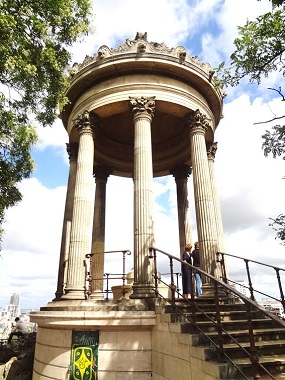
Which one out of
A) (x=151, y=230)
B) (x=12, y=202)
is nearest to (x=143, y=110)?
(x=151, y=230)

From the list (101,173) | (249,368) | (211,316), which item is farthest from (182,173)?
(249,368)

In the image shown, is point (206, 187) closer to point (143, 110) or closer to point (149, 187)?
point (149, 187)

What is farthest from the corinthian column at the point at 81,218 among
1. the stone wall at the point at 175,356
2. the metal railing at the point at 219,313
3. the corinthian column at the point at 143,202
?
the stone wall at the point at 175,356

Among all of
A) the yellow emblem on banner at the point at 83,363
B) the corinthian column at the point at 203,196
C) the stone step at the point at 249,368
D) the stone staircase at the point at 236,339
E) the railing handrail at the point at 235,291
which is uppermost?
the corinthian column at the point at 203,196

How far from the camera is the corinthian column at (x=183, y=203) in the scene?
1538cm

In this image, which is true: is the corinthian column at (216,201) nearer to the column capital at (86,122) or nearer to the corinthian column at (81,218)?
the corinthian column at (81,218)

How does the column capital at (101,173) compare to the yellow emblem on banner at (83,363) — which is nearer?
the yellow emblem on banner at (83,363)

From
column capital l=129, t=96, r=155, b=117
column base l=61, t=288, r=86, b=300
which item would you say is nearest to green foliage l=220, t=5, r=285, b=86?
column capital l=129, t=96, r=155, b=117

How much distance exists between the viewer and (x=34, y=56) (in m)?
8.09

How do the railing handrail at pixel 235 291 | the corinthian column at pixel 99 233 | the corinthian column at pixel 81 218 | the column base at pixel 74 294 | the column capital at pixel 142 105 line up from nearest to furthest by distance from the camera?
the railing handrail at pixel 235 291
the column base at pixel 74 294
the corinthian column at pixel 81 218
the column capital at pixel 142 105
the corinthian column at pixel 99 233

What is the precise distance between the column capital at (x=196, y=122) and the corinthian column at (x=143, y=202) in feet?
6.18

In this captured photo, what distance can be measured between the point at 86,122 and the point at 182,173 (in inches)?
269

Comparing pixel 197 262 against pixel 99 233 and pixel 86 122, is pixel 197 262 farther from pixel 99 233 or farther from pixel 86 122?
pixel 86 122

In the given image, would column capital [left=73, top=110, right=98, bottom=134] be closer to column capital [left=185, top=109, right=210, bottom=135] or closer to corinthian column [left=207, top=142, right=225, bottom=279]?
column capital [left=185, top=109, right=210, bottom=135]
